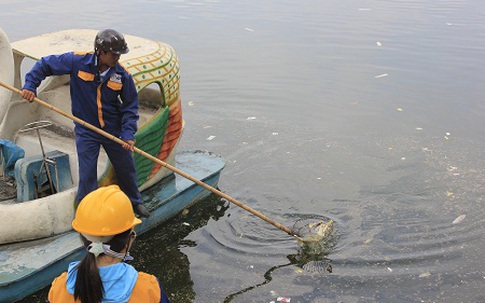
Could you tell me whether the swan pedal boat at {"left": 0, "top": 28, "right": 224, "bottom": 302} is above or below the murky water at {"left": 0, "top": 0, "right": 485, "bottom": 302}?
above

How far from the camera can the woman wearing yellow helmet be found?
8.19 ft

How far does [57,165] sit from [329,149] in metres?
3.95

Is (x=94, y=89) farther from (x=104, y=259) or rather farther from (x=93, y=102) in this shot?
(x=104, y=259)

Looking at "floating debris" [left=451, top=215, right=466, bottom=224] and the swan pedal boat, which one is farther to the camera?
"floating debris" [left=451, top=215, right=466, bottom=224]

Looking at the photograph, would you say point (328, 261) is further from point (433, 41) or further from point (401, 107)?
point (433, 41)

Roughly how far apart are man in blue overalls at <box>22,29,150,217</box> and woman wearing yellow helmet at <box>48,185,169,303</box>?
7.79 ft

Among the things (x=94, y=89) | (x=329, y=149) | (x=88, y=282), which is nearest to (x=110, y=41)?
(x=94, y=89)

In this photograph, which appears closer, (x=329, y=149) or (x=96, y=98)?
(x=96, y=98)

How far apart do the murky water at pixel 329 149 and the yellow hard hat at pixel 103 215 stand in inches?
104

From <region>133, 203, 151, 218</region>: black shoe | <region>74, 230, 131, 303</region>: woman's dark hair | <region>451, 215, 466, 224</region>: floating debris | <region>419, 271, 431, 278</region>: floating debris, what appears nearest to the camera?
<region>74, 230, 131, 303</region>: woman's dark hair

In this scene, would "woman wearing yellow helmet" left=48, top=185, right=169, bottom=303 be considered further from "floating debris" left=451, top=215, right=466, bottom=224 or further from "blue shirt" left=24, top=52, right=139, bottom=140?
"floating debris" left=451, top=215, right=466, bottom=224

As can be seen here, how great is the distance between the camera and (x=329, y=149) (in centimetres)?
823

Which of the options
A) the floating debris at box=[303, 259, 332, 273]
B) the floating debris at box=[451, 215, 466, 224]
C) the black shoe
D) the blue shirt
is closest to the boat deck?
the black shoe

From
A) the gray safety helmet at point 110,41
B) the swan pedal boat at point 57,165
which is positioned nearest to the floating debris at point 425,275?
the swan pedal boat at point 57,165
